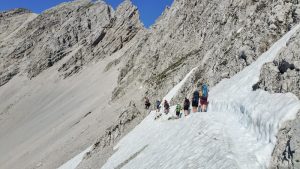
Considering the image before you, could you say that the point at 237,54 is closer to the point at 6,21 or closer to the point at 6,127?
the point at 6,127

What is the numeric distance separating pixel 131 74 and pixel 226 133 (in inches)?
2364

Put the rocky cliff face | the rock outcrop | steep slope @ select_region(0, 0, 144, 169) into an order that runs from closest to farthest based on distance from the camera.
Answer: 1. the rock outcrop
2. steep slope @ select_region(0, 0, 144, 169)
3. the rocky cliff face

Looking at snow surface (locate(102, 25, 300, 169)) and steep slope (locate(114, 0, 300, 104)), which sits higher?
steep slope (locate(114, 0, 300, 104))

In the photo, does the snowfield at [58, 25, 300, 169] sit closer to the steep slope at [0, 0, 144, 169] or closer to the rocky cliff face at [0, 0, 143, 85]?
the steep slope at [0, 0, 144, 169]

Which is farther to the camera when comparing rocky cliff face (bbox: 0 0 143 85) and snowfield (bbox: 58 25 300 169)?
rocky cliff face (bbox: 0 0 143 85)

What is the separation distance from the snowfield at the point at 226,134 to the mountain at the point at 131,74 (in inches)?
4.0

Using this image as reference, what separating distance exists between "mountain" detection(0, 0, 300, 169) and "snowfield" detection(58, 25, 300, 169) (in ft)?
0.33

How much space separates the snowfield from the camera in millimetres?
16250

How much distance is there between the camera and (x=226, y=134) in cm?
2031

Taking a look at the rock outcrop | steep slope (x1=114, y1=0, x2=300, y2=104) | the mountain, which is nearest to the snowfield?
the mountain

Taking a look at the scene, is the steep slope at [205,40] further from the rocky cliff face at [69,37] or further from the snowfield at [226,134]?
the rocky cliff face at [69,37]

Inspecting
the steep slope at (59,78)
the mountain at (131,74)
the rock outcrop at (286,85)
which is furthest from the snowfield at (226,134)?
the steep slope at (59,78)

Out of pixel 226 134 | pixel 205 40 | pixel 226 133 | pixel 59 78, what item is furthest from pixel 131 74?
pixel 226 134

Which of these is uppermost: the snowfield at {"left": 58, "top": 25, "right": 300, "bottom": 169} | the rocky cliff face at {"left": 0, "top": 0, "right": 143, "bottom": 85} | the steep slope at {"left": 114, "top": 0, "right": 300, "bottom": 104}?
the rocky cliff face at {"left": 0, "top": 0, "right": 143, "bottom": 85}
